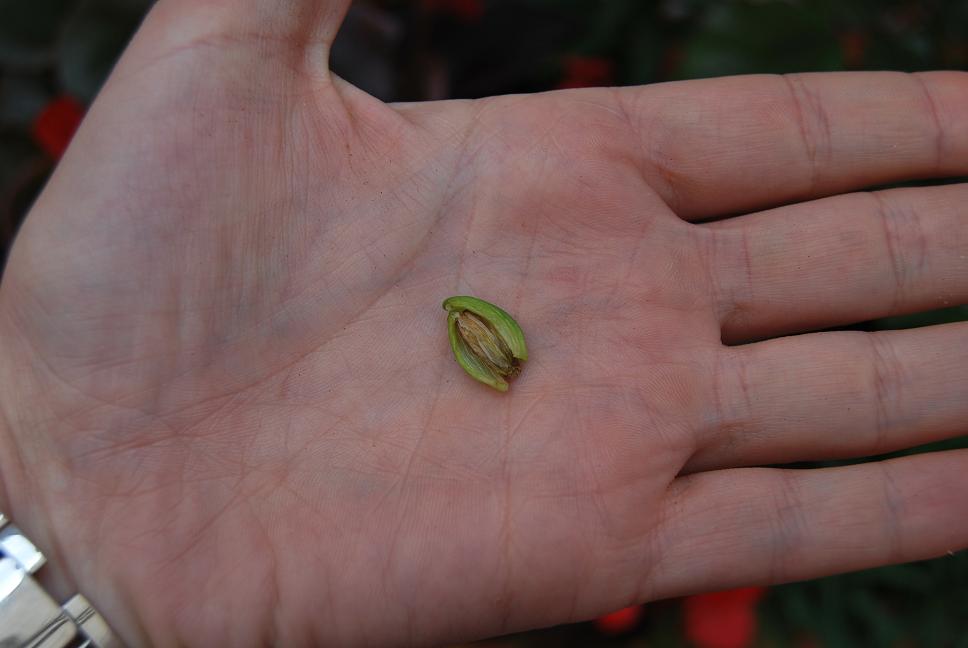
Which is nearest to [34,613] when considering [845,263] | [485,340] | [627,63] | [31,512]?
[31,512]

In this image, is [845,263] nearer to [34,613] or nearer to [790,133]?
[790,133]

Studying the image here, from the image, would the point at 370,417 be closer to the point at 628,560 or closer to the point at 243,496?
the point at 243,496

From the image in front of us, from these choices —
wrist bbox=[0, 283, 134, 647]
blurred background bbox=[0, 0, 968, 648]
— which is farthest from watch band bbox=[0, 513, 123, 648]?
blurred background bbox=[0, 0, 968, 648]

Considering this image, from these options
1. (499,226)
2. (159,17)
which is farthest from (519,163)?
(159,17)

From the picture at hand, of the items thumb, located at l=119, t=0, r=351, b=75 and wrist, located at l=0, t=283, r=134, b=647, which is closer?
wrist, located at l=0, t=283, r=134, b=647

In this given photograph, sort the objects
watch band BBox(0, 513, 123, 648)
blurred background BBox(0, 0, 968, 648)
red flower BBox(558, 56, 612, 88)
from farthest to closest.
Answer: red flower BBox(558, 56, 612, 88)
blurred background BBox(0, 0, 968, 648)
watch band BBox(0, 513, 123, 648)

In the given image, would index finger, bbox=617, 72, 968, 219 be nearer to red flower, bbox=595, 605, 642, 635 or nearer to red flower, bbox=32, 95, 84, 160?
red flower, bbox=595, 605, 642, 635
